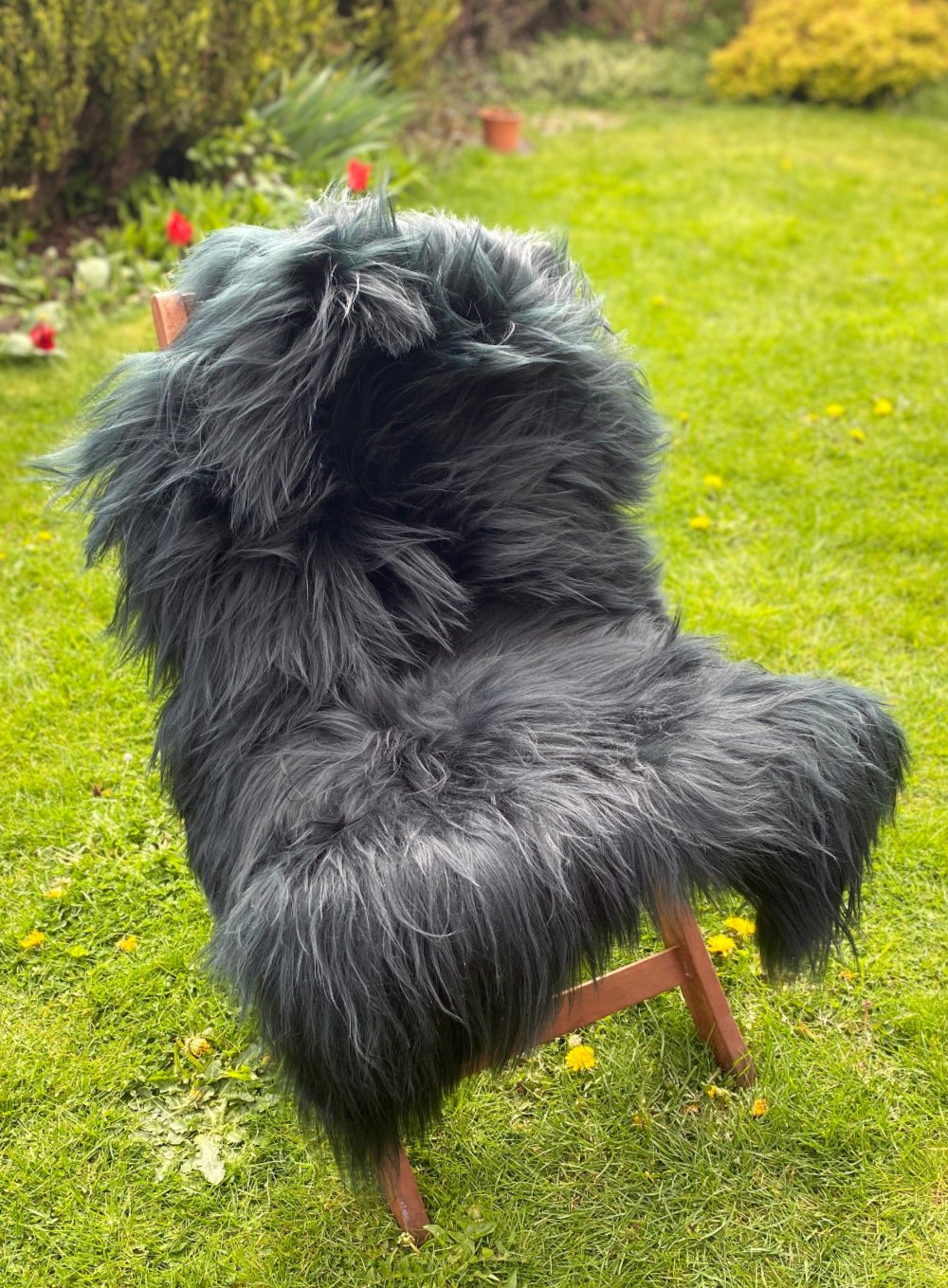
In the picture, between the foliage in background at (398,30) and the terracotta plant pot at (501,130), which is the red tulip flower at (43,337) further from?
the terracotta plant pot at (501,130)

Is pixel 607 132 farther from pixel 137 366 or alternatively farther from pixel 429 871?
pixel 429 871

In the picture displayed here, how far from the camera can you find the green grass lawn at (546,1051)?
64.2 inches

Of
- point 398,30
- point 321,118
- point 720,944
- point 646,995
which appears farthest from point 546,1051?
point 398,30

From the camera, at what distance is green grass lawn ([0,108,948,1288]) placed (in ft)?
5.35

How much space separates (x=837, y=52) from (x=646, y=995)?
327 inches

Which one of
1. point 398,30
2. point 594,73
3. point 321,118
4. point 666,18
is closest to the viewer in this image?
point 321,118

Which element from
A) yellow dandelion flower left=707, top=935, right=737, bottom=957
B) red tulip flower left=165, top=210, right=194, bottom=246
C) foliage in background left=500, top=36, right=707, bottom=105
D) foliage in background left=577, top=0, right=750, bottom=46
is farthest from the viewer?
foliage in background left=577, top=0, right=750, bottom=46

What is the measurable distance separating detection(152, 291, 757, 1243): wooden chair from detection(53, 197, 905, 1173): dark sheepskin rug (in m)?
0.07

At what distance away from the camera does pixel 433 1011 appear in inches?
51.5

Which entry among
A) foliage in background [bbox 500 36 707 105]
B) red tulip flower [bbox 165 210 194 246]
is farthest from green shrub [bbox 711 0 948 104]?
red tulip flower [bbox 165 210 194 246]

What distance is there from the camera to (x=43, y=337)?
A: 379 cm

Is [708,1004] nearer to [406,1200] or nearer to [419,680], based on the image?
[406,1200]

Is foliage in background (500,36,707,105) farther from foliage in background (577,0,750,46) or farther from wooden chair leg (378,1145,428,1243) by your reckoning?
wooden chair leg (378,1145,428,1243)

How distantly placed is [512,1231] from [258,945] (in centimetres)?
→ 74
